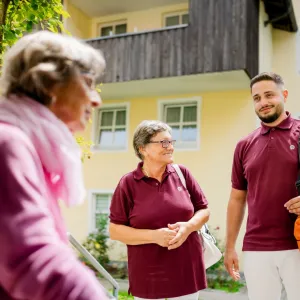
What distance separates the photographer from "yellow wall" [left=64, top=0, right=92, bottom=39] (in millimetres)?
12734

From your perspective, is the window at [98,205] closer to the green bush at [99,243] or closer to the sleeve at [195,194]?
Result: the green bush at [99,243]

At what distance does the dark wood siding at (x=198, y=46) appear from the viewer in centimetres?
980

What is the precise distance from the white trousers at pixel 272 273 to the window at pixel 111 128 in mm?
8873

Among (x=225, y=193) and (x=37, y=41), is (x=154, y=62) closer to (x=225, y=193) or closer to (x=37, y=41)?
(x=225, y=193)

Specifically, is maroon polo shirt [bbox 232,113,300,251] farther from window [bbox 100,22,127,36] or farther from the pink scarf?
window [bbox 100,22,127,36]

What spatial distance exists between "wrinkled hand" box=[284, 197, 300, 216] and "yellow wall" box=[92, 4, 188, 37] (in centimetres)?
999

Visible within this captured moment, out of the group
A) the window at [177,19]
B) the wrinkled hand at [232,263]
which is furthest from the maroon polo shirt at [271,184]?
the window at [177,19]

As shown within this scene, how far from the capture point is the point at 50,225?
95 cm

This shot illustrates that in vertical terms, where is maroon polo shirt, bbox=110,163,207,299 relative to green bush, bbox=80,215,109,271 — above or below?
above

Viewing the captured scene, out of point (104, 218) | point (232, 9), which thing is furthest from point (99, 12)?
point (104, 218)

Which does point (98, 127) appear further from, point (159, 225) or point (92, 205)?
point (159, 225)

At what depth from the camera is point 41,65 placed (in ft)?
3.63

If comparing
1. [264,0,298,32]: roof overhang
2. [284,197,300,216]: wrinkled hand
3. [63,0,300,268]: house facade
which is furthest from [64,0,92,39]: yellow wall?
[284,197,300,216]: wrinkled hand

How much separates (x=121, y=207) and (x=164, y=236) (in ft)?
1.37
